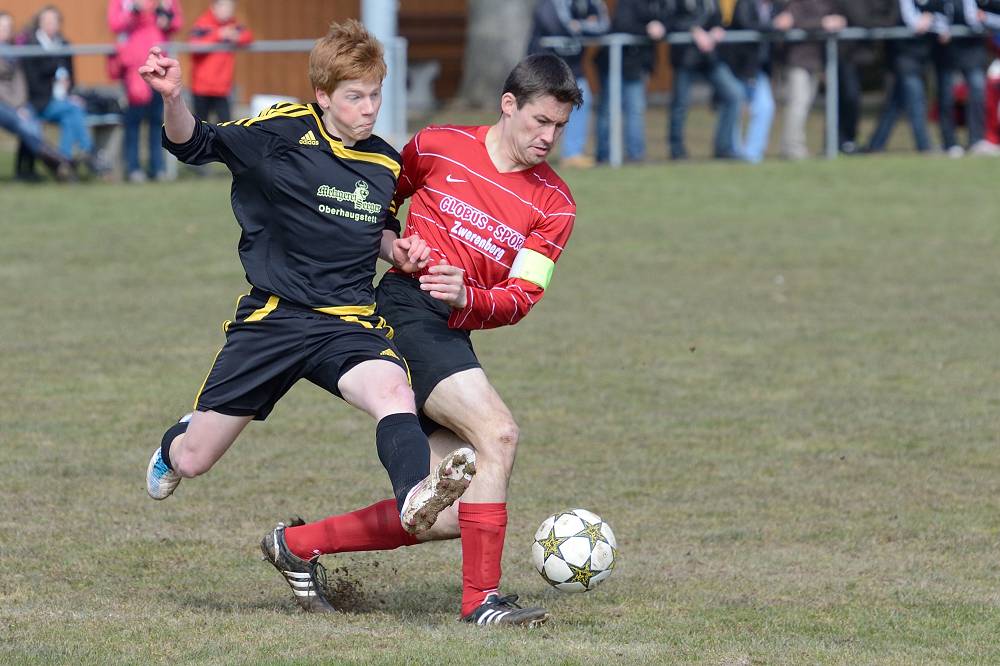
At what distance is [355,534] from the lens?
575 centimetres

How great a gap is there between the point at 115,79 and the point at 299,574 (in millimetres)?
13138

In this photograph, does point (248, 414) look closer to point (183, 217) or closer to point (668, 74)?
point (183, 217)

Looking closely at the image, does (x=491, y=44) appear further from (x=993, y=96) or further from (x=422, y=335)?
(x=422, y=335)

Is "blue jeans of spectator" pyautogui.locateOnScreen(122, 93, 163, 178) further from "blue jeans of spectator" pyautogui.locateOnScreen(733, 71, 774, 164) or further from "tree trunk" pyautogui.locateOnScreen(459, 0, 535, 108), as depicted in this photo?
"tree trunk" pyautogui.locateOnScreen(459, 0, 535, 108)

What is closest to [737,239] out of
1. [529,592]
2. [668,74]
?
[529,592]

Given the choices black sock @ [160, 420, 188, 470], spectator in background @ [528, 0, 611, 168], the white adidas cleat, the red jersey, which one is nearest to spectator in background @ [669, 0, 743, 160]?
spectator in background @ [528, 0, 611, 168]

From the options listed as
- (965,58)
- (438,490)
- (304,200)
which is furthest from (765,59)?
(438,490)

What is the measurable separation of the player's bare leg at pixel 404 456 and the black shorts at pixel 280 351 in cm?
7

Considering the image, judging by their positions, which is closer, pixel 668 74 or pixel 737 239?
pixel 737 239

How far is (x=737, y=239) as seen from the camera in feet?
52.2

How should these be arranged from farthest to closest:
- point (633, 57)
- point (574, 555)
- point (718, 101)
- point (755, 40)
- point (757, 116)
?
point (757, 116), point (718, 101), point (755, 40), point (633, 57), point (574, 555)

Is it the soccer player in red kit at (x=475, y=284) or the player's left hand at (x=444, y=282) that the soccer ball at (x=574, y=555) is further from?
the player's left hand at (x=444, y=282)

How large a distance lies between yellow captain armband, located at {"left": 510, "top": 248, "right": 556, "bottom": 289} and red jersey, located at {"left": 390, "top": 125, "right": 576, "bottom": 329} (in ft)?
0.05

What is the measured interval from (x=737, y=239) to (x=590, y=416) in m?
6.91
